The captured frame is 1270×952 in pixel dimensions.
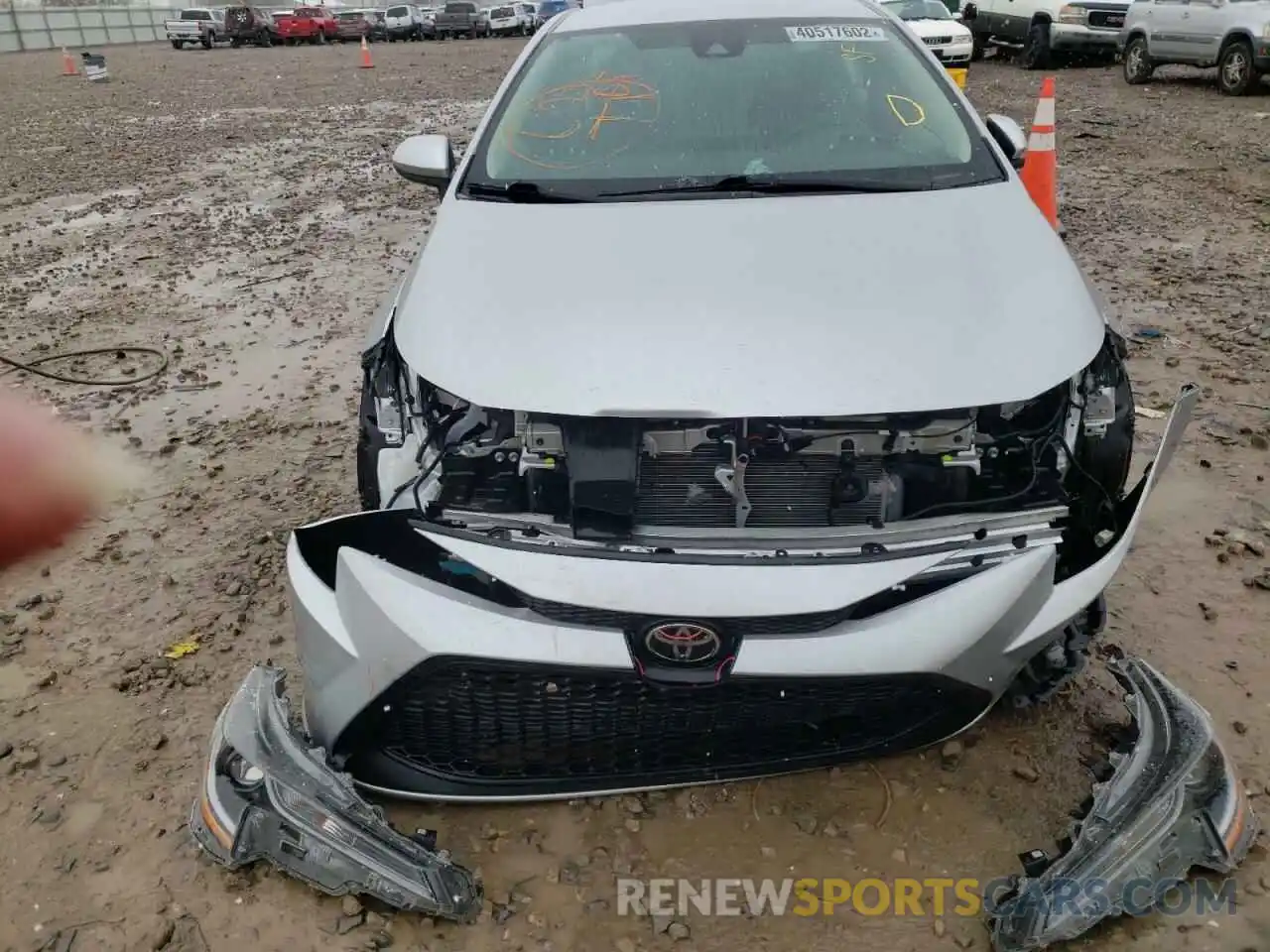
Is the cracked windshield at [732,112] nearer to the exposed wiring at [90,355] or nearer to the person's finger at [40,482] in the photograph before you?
the person's finger at [40,482]

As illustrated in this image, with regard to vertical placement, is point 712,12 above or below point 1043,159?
above

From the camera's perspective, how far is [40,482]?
127 centimetres

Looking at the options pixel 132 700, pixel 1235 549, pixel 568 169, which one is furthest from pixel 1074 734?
pixel 132 700

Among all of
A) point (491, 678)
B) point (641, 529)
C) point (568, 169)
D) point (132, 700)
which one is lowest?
point (132, 700)

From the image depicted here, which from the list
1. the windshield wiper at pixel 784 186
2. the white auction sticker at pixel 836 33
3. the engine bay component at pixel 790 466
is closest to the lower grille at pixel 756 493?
the engine bay component at pixel 790 466

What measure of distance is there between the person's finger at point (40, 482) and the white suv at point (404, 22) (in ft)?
121

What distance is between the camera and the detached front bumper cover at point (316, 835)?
194cm

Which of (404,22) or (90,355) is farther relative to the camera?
(404,22)

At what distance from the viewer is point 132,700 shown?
270 centimetres

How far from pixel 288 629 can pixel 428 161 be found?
1690 mm

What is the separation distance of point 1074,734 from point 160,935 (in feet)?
7.26

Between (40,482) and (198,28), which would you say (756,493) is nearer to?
(40,482)

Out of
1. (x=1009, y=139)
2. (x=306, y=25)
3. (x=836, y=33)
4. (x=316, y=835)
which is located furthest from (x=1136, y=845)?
(x=306, y=25)

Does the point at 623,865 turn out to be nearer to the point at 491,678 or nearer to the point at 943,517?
the point at 491,678
